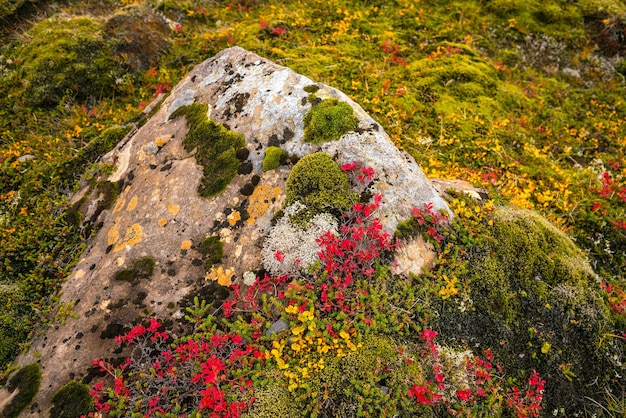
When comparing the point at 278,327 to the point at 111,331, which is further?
the point at 111,331

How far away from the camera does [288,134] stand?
232 inches

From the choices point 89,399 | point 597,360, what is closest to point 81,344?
point 89,399

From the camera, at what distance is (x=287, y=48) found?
1090 cm

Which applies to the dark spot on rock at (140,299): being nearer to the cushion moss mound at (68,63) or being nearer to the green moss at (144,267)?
the green moss at (144,267)

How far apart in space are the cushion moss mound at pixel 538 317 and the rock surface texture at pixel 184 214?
1232 millimetres

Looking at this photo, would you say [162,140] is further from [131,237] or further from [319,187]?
[319,187]

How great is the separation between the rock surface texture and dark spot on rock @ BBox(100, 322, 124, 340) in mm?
13

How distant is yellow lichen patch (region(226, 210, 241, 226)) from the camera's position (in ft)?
18.0

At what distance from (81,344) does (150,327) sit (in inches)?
38.2

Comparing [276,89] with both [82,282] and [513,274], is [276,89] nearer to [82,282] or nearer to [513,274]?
[82,282]

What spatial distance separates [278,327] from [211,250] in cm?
158

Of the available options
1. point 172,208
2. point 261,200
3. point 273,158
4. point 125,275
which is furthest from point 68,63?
point 261,200

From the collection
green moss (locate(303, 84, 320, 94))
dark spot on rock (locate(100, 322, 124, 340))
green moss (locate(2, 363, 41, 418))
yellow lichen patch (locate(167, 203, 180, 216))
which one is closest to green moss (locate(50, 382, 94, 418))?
green moss (locate(2, 363, 41, 418))

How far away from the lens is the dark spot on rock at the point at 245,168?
5.80m
